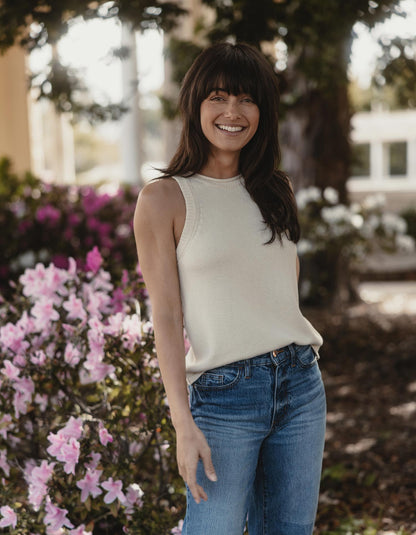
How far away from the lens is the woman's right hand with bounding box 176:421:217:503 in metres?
1.59

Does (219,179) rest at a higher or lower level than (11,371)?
higher

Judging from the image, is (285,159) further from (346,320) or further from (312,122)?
(346,320)

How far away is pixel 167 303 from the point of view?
1.66m

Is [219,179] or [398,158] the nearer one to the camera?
[219,179]

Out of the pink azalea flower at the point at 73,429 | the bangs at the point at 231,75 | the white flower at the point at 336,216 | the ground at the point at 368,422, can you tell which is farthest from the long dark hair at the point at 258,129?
the white flower at the point at 336,216

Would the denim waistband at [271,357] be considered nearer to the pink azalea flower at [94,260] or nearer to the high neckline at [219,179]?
the high neckline at [219,179]

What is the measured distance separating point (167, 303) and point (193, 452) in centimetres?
35

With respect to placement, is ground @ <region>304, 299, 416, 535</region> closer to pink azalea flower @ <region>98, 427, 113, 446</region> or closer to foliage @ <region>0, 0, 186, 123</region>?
pink azalea flower @ <region>98, 427, 113, 446</region>

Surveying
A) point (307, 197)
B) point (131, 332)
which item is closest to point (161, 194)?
point (131, 332)

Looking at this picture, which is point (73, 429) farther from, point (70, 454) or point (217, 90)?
point (217, 90)

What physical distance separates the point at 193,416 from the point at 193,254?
1.30 ft

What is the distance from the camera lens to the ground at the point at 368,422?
3.37 meters

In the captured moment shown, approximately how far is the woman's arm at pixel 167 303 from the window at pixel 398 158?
16.6 metres

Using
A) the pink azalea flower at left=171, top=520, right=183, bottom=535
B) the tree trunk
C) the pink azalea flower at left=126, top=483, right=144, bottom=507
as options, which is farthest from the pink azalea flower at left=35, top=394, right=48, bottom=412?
the tree trunk
